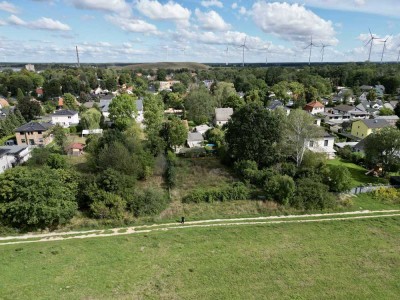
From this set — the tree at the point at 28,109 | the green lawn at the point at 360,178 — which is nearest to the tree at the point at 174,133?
the green lawn at the point at 360,178

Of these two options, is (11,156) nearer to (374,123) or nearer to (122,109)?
(122,109)

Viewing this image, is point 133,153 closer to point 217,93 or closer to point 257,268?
point 257,268

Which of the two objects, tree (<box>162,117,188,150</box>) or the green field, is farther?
tree (<box>162,117,188,150</box>)

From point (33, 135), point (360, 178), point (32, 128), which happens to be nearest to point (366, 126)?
point (360, 178)

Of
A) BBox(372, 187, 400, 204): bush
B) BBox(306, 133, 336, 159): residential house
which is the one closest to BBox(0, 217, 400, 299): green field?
BBox(372, 187, 400, 204): bush

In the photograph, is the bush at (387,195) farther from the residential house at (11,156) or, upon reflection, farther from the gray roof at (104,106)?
the gray roof at (104,106)

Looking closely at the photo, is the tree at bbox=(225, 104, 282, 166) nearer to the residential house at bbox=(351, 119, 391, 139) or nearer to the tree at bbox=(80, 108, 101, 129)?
the residential house at bbox=(351, 119, 391, 139)

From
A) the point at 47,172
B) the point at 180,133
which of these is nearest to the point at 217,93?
the point at 180,133
